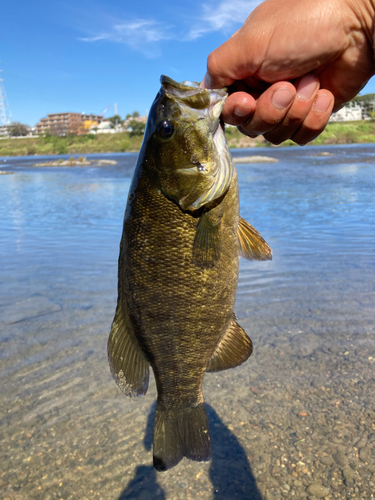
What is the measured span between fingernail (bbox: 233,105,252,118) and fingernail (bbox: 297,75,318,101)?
0.40 meters

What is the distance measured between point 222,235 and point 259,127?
81 cm

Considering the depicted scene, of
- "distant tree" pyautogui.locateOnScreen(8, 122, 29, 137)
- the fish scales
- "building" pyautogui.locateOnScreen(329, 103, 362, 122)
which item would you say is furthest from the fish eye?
"distant tree" pyautogui.locateOnScreen(8, 122, 29, 137)

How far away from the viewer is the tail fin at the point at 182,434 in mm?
2529

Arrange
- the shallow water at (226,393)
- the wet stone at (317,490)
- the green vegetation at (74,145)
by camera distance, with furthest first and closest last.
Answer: the green vegetation at (74,145), the shallow water at (226,393), the wet stone at (317,490)

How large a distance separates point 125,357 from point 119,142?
10928 centimetres

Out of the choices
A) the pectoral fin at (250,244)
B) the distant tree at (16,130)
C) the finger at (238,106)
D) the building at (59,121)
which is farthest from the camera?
the building at (59,121)

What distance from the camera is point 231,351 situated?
2602mm

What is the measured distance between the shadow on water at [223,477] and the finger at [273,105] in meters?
3.02

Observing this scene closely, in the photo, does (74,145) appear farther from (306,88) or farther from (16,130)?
(306,88)

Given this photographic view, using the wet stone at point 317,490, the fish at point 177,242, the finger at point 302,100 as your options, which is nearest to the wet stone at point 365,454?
the wet stone at point 317,490

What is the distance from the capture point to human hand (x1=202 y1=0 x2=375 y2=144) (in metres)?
2.22

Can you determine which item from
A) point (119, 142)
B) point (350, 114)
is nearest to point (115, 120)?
point (119, 142)

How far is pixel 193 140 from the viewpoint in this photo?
84.9 inches

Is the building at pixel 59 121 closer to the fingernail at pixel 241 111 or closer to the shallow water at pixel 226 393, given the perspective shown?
the shallow water at pixel 226 393
